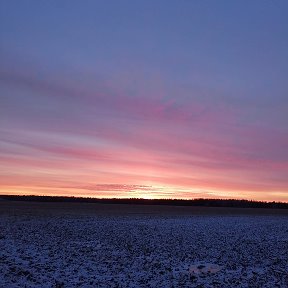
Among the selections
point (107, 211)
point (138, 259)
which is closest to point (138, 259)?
point (138, 259)

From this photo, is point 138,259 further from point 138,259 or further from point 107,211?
point 107,211

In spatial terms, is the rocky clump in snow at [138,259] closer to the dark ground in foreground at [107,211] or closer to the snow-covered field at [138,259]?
Answer: the snow-covered field at [138,259]

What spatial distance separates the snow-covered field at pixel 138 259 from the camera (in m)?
19.5

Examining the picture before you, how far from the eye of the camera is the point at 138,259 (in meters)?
24.8

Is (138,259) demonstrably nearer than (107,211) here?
Yes

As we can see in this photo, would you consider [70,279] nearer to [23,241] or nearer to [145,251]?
[145,251]

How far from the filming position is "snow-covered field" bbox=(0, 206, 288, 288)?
1953 cm

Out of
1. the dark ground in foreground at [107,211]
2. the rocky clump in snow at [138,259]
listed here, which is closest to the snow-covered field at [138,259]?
the rocky clump in snow at [138,259]

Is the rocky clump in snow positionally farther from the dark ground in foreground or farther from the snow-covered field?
the dark ground in foreground

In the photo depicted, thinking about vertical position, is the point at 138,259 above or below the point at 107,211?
below

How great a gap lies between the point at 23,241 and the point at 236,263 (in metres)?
15.9

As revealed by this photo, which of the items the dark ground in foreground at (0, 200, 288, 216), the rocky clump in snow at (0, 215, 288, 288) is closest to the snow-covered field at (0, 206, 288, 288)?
the rocky clump in snow at (0, 215, 288, 288)

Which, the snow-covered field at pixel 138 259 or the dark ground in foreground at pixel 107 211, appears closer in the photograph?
the snow-covered field at pixel 138 259

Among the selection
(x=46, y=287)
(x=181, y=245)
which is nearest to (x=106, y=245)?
(x=181, y=245)
